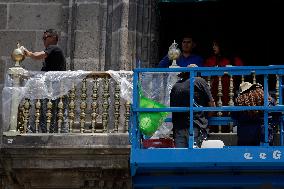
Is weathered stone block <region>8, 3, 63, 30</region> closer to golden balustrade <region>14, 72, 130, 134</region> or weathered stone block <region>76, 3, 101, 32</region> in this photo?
weathered stone block <region>76, 3, 101, 32</region>

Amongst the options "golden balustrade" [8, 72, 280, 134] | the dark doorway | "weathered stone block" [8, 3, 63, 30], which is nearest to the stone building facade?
"weathered stone block" [8, 3, 63, 30]

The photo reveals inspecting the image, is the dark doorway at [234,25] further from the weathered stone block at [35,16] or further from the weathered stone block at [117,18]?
the weathered stone block at [35,16]

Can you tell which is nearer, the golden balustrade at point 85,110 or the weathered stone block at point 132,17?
the golden balustrade at point 85,110

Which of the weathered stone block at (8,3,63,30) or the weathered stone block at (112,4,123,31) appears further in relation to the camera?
the weathered stone block at (8,3,63,30)

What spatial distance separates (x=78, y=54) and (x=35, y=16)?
1028 mm

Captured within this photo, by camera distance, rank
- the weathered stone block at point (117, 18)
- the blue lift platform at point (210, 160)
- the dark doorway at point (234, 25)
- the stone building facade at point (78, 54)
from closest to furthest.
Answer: the blue lift platform at point (210, 160) < the stone building facade at point (78, 54) < the weathered stone block at point (117, 18) < the dark doorway at point (234, 25)

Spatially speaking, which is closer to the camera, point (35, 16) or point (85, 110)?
point (85, 110)

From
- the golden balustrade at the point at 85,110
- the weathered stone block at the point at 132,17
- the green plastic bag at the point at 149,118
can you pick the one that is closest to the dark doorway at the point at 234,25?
the weathered stone block at the point at 132,17

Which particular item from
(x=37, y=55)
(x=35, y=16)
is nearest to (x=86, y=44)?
(x=35, y=16)

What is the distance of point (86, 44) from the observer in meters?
13.2

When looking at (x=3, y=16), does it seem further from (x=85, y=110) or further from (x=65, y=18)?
(x=85, y=110)

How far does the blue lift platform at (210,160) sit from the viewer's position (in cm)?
1059

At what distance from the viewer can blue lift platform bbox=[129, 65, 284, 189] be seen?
10586 millimetres

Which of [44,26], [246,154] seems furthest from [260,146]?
[44,26]
